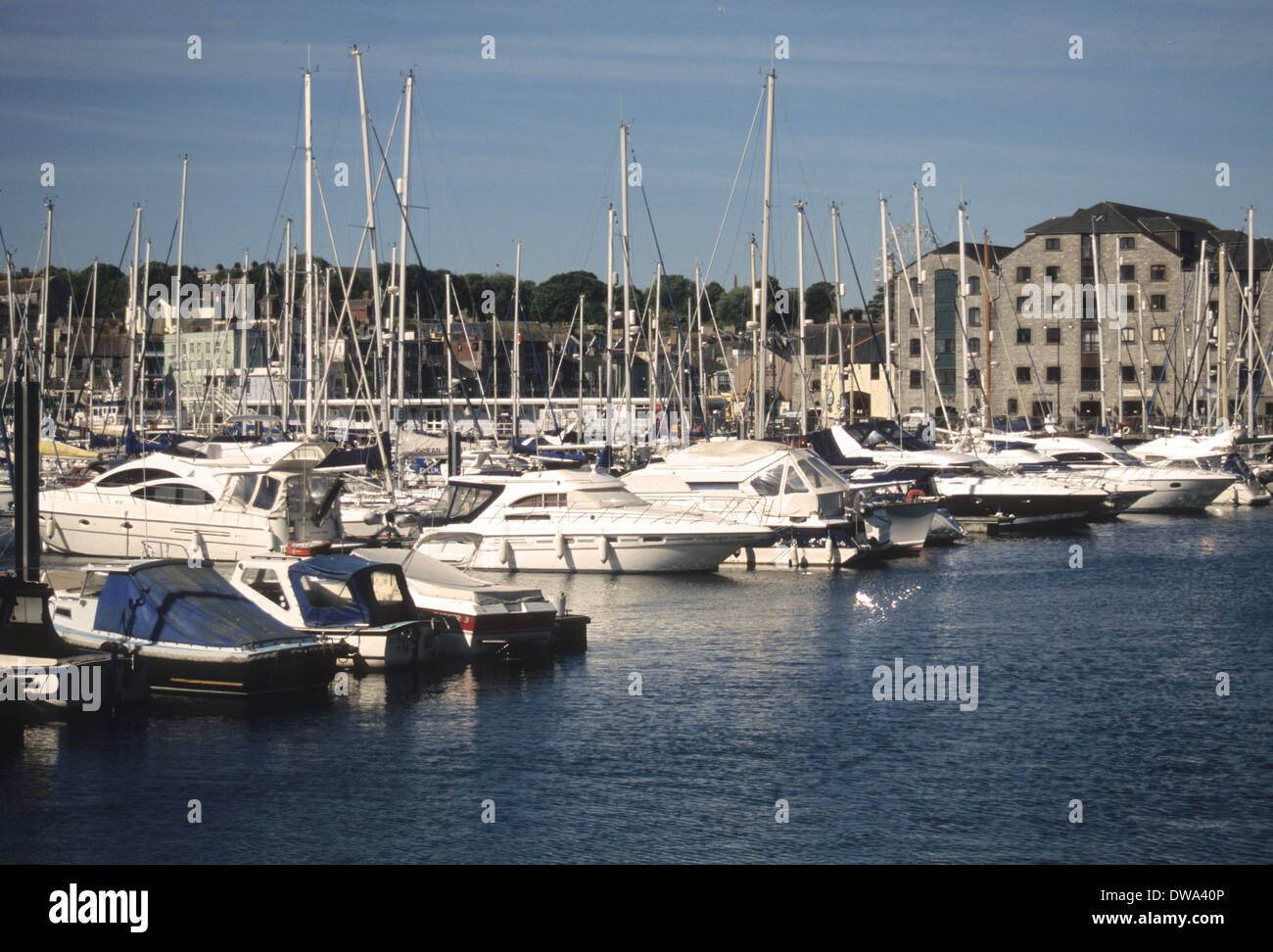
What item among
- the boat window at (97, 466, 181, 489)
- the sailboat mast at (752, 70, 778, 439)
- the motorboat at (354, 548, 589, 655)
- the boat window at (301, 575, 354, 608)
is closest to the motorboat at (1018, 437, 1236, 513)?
the sailboat mast at (752, 70, 778, 439)

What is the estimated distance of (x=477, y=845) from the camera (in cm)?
1811

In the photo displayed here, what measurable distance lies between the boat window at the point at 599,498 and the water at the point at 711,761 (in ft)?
31.2

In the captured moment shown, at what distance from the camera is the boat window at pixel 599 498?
143 ft

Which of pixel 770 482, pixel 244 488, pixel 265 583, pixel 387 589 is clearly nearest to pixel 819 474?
pixel 770 482

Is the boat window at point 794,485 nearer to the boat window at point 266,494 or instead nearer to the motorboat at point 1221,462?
the boat window at point 266,494

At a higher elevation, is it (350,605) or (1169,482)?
(1169,482)

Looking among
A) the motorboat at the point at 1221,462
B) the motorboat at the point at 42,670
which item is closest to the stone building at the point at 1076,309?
the motorboat at the point at 1221,462

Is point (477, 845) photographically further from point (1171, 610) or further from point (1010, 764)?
point (1171, 610)

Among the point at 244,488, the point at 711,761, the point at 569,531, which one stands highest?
the point at 244,488

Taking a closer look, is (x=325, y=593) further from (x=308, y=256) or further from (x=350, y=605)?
(x=308, y=256)

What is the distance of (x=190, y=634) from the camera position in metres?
25.0

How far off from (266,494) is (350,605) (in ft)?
55.3

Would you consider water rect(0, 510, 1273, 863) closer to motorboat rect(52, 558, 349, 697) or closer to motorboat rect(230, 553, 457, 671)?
motorboat rect(52, 558, 349, 697)

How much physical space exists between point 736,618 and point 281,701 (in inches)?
518
